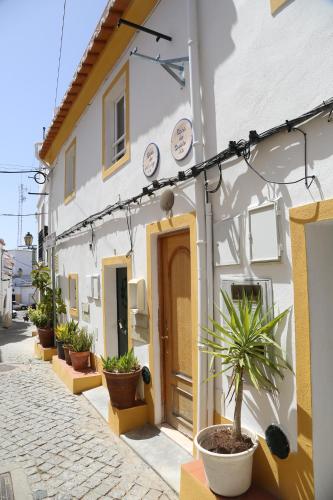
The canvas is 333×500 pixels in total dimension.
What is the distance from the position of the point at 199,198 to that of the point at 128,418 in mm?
3140

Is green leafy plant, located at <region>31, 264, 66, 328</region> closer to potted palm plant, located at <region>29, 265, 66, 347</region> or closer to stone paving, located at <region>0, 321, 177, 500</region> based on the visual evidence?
potted palm plant, located at <region>29, 265, 66, 347</region>

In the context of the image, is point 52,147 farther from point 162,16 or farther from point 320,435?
point 320,435

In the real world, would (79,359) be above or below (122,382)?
below

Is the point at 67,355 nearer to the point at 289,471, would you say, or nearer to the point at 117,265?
the point at 117,265

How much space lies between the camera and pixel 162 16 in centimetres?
507

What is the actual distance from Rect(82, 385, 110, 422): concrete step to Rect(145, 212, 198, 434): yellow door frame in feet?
3.29

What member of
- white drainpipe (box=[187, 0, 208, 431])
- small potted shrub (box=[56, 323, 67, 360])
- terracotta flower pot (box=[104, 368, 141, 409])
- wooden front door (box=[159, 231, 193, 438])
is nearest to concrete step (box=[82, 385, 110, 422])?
terracotta flower pot (box=[104, 368, 141, 409])

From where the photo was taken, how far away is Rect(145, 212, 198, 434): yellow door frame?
165 inches

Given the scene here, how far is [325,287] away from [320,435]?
3.76 ft

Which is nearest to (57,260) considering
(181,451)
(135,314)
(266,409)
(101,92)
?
(101,92)

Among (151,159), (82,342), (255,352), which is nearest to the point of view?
(255,352)

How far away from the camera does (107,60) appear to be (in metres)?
6.79

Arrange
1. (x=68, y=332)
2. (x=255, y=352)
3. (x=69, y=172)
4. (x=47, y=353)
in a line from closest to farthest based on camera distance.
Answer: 1. (x=255, y=352)
2. (x=68, y=332)
3. (x=47, y=353)
4. (x=69, y=172)

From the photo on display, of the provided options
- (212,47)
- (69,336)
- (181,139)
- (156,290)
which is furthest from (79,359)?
(212,47)
